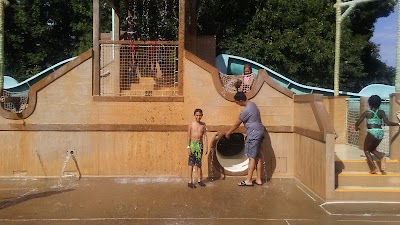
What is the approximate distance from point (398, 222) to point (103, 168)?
223 inches

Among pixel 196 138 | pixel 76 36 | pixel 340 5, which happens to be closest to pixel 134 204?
pixel 196 138

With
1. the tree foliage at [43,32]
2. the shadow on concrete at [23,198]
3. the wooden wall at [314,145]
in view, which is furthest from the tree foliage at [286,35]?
the shadow on concrete at [23,198]

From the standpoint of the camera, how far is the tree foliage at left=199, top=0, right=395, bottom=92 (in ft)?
61.0

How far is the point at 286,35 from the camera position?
18.6 metres

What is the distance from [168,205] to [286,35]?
13228mm

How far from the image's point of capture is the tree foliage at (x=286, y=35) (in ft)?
61.0

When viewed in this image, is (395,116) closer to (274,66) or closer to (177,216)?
(177,216)

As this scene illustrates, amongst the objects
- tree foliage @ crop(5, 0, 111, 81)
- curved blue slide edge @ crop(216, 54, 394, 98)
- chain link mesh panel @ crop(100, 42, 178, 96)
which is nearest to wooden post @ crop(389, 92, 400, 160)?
chain link mesh panel @ crop(100, 42, 178, 96)

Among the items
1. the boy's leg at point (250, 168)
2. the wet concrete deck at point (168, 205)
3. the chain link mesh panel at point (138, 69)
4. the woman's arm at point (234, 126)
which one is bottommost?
the wet concrete deck at point (168, 205)

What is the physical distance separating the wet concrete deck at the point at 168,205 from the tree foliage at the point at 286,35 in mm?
10828

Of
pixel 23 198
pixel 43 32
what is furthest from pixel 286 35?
pixel 23 198

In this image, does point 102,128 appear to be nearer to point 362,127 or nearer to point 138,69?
point 138,69

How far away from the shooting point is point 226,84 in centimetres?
938

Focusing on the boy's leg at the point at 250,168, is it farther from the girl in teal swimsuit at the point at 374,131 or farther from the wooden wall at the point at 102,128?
the girl in teal swimsuit at the point at 374,131
